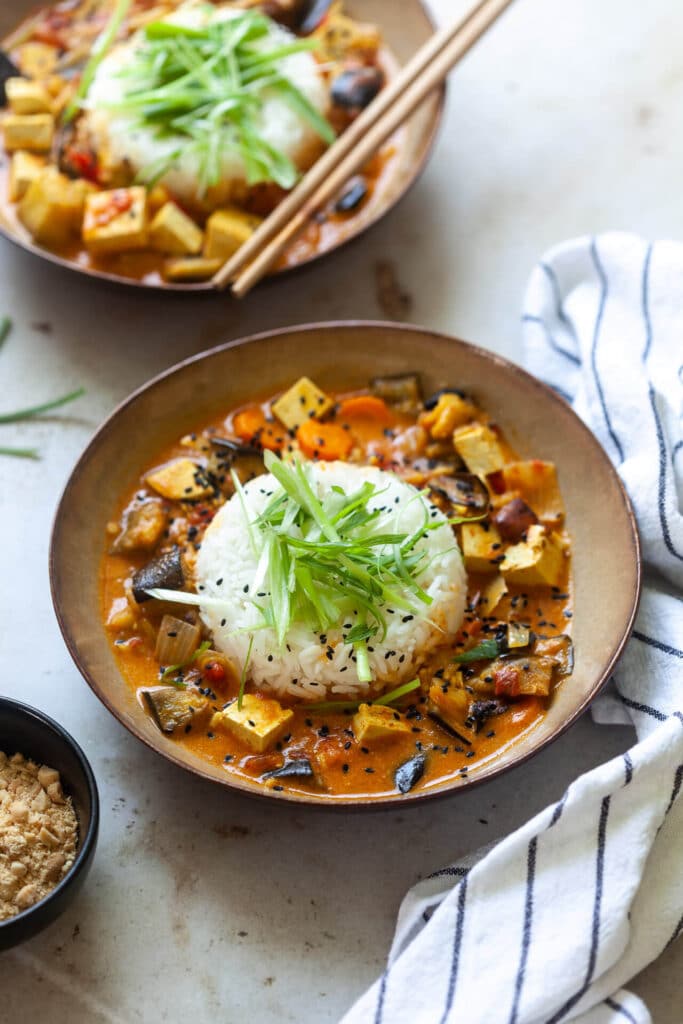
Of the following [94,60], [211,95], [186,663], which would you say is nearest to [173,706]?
[186,663]

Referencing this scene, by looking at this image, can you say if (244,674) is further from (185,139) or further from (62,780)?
(185,139)

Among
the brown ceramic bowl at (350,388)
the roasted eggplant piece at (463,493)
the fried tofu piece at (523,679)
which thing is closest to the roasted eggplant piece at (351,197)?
the brown ceramic bowl at (350,388)

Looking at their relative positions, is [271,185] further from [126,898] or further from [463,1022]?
[463,1022]

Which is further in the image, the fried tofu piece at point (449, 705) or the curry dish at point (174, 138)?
the curry dish at point (174, 138)

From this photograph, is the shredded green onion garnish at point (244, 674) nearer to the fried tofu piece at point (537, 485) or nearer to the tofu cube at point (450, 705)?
the tofu cube at point (450, 705)

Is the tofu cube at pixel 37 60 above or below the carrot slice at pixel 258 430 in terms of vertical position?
above

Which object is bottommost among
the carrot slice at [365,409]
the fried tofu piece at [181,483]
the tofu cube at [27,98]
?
the fried tofu piece at [181,483]

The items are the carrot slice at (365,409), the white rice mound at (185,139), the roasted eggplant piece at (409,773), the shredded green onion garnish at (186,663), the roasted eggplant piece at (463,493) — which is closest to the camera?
the roasted eggplant piece at (409,773)
